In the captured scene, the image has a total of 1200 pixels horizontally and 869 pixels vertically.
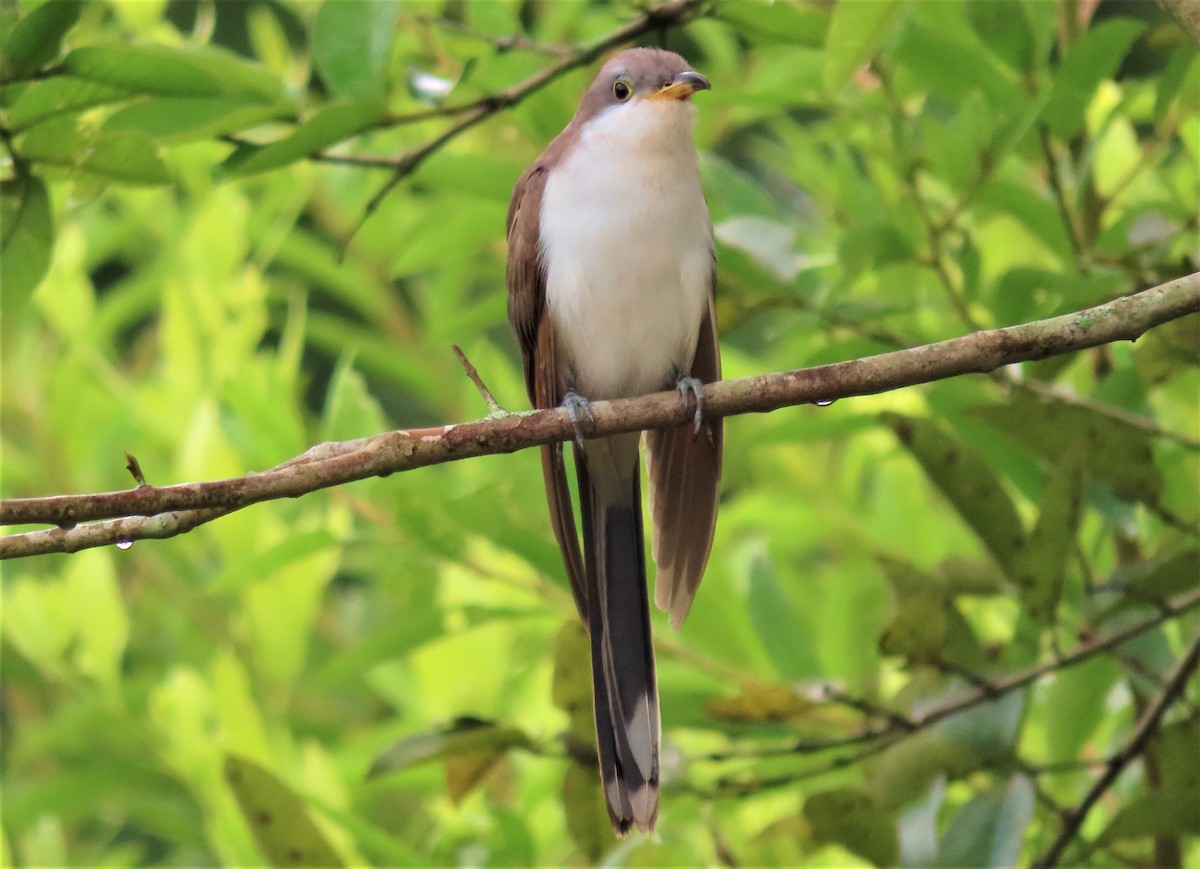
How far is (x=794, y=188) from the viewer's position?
19.9ft

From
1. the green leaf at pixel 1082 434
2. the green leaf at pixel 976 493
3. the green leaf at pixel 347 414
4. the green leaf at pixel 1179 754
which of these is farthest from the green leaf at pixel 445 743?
the green leaf at pixel 1179 754

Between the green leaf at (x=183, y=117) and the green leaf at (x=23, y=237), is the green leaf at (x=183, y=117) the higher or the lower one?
the higher one

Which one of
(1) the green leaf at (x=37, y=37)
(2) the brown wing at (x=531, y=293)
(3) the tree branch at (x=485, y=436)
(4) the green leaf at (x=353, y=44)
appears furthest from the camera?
(2) the brown wing at (x=531, y=293)

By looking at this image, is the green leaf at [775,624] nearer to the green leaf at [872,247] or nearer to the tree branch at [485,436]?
the green leaf at [872,247]

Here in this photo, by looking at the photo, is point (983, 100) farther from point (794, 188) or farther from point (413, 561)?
point (794, 188)

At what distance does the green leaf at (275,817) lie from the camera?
8.25 ft

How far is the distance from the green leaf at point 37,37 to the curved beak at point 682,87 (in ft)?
4.04

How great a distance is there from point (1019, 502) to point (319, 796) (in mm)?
1563

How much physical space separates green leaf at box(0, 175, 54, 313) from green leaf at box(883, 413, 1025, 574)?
1412mm

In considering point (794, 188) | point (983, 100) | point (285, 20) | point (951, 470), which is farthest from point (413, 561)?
point (285, 20)

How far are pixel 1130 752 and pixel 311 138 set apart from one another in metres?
1.64

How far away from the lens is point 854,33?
7.26ft

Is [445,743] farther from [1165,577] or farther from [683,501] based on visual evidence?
[1165,577]

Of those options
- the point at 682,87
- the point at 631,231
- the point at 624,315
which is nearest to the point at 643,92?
the point at 682,87
